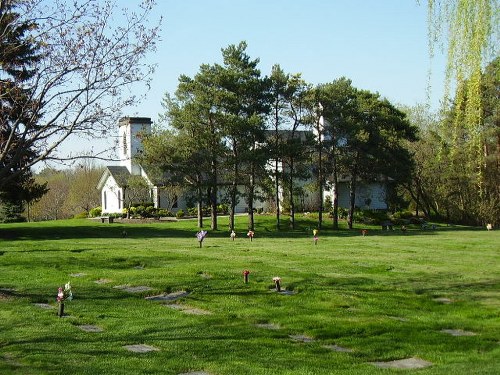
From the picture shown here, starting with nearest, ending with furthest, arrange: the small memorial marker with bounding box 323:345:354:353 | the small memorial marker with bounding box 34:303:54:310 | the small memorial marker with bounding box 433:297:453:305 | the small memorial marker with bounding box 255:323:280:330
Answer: the small memorial marker with bounding box 323:345:354:353
the small memorial marker with bounding box 255:323:280:330
the small memorial marker with bounding box 34:303:54:310
the small memorial marker with bounding box 433:297:453:305

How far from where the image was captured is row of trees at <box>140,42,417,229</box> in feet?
144

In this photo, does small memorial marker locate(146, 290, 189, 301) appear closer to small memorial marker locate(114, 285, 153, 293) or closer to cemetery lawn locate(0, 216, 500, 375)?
cemetery lawn locate(0, 216, 500, 375)

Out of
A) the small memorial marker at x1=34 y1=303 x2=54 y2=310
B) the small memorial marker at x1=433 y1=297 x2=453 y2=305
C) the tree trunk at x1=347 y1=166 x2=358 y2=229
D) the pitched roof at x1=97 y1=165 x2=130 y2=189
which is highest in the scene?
the pitched roof at x1=97 y1=165 x2=130 y2=189

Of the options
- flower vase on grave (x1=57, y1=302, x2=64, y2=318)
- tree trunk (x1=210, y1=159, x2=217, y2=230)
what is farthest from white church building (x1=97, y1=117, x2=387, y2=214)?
flower vase on grave (x1=57, y1=302, x2=64, y2=318)

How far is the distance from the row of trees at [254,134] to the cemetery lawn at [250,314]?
67.4 feet

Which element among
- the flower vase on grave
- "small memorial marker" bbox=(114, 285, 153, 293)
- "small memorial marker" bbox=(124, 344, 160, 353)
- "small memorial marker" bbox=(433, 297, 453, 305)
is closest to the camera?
"small memorial marker" bbox=(124, 344, 160, 353)

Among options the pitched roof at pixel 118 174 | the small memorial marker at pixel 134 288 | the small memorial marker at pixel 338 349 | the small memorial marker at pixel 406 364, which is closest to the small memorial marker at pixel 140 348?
the small memorial marker at pixel 338 349

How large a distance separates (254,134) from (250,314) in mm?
32303

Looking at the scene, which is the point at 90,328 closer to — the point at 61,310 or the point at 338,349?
the point at 61,310

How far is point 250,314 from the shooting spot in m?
12.7

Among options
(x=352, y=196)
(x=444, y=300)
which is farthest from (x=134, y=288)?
(x=352, y=196)

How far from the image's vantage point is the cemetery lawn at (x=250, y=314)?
927cm

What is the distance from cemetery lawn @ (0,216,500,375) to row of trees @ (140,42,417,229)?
20549 millimetres

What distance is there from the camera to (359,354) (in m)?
9.81
